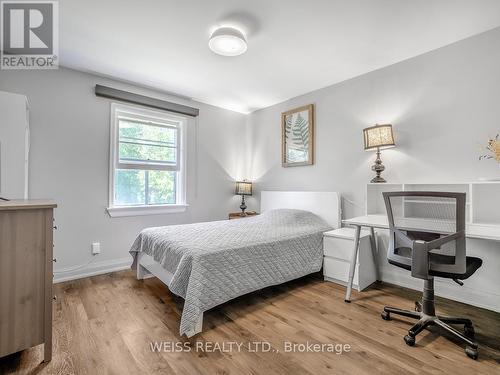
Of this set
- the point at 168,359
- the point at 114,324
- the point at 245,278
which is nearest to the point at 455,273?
the point at 245,278

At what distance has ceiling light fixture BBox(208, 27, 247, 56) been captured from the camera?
84.1 inches

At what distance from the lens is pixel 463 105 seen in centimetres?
233

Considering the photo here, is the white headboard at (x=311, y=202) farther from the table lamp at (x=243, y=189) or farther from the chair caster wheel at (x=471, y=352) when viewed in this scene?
the chair caster wheel at (x=471, y=352)

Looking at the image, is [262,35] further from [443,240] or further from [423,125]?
[443,240]

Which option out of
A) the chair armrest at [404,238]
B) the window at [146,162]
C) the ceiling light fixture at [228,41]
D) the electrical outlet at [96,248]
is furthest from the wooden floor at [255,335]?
the ceiling light fixture at [228,41]

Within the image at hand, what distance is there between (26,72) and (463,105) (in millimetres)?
4340

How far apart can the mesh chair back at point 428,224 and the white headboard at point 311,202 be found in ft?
4.03

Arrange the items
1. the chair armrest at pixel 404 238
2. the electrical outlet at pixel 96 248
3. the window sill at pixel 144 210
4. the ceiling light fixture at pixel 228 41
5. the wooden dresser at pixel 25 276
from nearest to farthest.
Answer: the wooden dresser at pixel 25 276, the chair armrest at pixel 404 238, the ceiling light fixture at pixel 228 41, the electrical outlet at pixel 96 248, the window sill at pixel 144 210

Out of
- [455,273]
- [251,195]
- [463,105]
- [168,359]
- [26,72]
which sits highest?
[26,72]

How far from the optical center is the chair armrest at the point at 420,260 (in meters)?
1.62

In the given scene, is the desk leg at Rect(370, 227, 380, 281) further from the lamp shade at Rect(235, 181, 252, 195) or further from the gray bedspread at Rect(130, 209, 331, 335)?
the lamp shade at Rect(235, 181, 252, 195)

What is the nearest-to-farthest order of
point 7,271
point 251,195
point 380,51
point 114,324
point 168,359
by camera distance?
point 7,271, point 168,359, point 114,324, point 380,51, point 251,195

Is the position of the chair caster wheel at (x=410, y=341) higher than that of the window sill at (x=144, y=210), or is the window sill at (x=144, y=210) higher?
the window sill at (x=144, y=210)

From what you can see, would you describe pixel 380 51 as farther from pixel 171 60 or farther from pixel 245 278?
pixel 245 278
